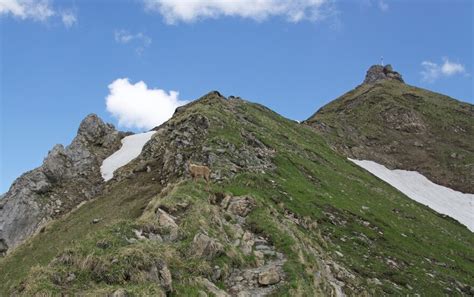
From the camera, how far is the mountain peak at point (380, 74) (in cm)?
14400

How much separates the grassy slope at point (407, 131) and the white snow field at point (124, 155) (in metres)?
35.3

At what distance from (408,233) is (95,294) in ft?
101

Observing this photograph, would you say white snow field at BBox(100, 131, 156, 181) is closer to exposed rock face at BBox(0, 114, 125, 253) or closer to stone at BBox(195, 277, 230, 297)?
exposed rock face at BBox(0, 114, 125, 253)

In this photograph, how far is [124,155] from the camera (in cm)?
5638

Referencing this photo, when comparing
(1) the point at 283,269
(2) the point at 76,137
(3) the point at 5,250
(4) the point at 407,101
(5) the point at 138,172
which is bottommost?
(3) the point at 5,250

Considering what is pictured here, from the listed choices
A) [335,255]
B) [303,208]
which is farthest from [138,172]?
[335,255]

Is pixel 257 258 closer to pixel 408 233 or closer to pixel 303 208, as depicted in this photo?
pixel 303 208

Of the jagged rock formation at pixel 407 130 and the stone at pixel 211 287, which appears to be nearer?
the stone at pixel 211 287

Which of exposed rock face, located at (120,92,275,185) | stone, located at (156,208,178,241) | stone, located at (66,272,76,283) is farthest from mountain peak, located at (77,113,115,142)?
stone, located at (66,272,76,283)

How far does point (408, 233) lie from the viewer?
38.4 meters

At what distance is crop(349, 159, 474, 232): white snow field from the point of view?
61.6 meters

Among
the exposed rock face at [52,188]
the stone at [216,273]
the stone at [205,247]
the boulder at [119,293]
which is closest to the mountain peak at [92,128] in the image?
the exposed rock face at [52,188]

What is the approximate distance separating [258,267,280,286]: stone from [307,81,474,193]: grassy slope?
204 ft

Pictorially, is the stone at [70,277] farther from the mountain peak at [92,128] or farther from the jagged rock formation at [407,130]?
the jagged rock formation at [407,130]
